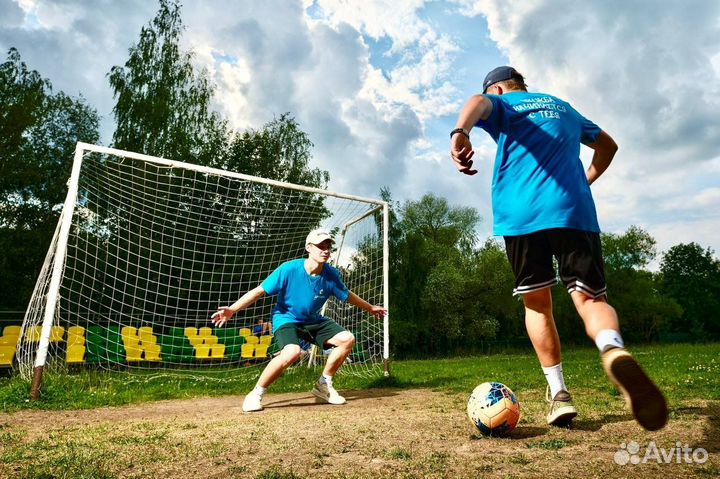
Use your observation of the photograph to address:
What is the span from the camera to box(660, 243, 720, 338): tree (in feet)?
173

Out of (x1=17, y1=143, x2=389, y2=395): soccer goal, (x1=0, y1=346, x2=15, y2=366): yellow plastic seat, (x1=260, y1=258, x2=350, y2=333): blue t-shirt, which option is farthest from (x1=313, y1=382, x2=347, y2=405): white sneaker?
(x1=0, y1=346, x2=15, y2=366): yellow plastic seat

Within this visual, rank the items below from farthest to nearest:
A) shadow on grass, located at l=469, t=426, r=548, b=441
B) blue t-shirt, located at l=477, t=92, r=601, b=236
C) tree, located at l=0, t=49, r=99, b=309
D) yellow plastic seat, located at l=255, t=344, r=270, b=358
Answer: tree, located at l=0, t=49, r=99, b=309 → yellow plastic seat, located at l=255, t=344, r=270, b=358 → shadow on grass, located at l=469, t=426, r=548, b=441 → blue t-shirt, located at l=477, t=92, r=601, b=236

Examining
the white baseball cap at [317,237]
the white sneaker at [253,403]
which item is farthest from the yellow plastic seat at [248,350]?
the white baseball cap at [317,237]

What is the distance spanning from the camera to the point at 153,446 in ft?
10.5

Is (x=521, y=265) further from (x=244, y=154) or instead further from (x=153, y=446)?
(x=244, y=154)

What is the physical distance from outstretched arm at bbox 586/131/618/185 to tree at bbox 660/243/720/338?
56.9m

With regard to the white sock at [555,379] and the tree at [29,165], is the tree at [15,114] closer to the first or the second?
the tree at [29,165]

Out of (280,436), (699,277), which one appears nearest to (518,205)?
(280,436)

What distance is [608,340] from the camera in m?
2.52

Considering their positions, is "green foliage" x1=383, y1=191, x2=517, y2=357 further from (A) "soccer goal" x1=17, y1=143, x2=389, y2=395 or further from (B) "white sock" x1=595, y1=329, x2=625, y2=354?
(B) "white sock" x1=595, y1=329, x2=625, y2=354

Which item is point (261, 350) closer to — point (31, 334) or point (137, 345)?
point (137, 345)

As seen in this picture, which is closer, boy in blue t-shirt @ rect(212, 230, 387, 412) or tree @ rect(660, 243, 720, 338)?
boy in blue t-shirt @ rect(212, 230, 387, 412)

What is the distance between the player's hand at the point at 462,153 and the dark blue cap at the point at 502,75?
1.01 meters

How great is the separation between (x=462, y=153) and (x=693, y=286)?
213 feet
